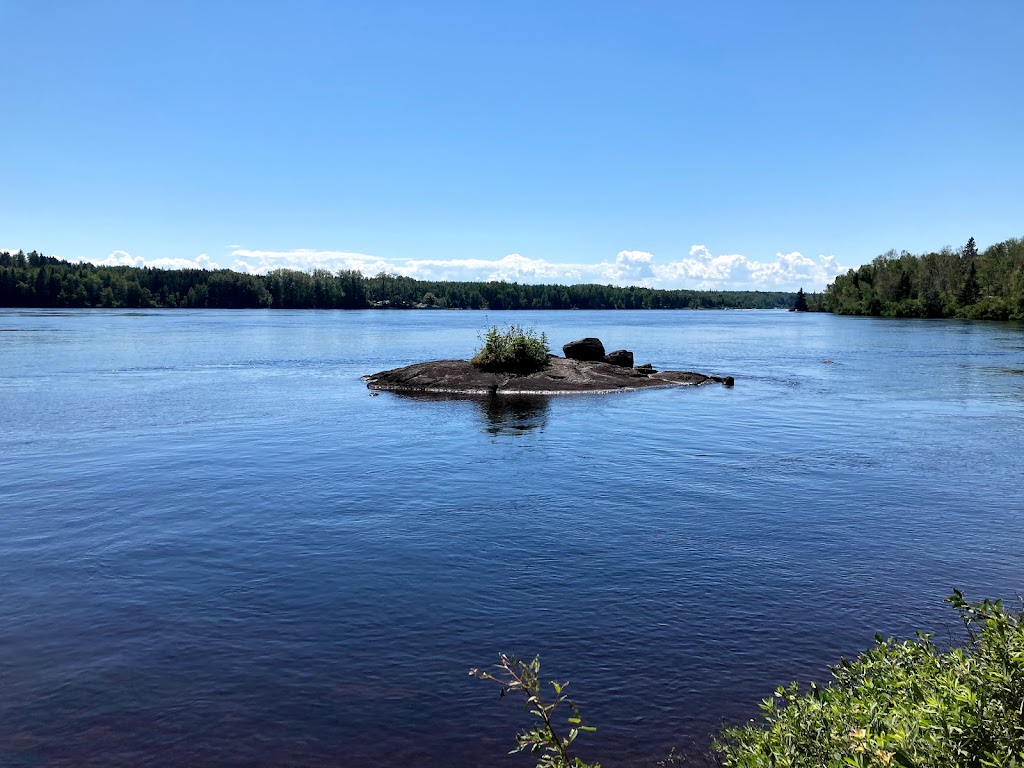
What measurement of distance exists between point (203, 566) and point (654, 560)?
347 inches

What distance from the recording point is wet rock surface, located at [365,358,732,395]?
43094 mm

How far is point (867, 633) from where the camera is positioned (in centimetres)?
1170

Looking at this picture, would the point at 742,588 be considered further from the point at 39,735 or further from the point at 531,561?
the point at 39,735

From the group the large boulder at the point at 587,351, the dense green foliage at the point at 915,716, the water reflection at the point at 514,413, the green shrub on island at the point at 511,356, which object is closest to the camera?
the dense green foliage at the point at 915,716

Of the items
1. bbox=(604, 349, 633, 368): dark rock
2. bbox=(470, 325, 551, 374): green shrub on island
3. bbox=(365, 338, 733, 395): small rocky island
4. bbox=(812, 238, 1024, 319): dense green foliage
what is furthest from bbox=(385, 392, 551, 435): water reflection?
bbox=(812, 238, 1024, 319): dense green foliage

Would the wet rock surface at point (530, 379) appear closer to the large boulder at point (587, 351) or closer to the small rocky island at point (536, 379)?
the small rocky island at point (536, 379)

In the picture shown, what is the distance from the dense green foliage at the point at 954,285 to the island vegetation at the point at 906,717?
156 m

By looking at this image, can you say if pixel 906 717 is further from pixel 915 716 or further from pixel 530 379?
pixel 530 379

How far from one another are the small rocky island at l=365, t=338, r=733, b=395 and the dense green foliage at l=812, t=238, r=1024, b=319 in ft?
401

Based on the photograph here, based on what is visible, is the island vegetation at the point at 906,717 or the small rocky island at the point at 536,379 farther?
the small rocky island at the point at 536,379

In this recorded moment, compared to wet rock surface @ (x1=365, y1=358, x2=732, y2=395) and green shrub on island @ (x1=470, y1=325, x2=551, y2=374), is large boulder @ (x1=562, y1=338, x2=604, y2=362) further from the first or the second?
green shrub on island @ (x1=470, y1=325, x2=551, y2=374)

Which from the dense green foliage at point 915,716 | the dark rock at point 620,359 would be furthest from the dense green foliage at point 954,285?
the dense green foliage at point 915,716

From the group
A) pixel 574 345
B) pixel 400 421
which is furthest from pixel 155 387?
pixel 574 345

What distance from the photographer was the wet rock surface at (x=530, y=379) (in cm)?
4309
